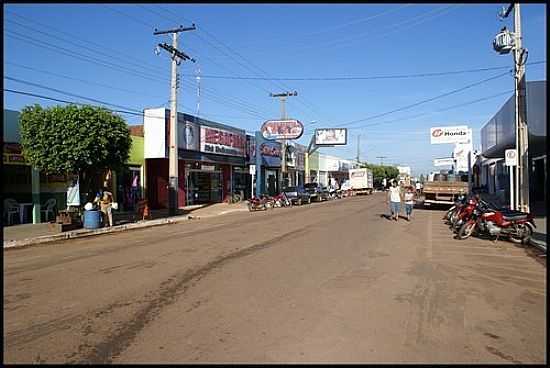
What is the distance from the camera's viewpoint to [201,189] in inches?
1475

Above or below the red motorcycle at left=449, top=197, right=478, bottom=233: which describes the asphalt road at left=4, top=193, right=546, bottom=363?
below

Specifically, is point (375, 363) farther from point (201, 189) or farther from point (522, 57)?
point (201, 189)

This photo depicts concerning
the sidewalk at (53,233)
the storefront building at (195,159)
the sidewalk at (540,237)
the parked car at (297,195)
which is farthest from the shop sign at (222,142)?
the sidewalk at (540,237)

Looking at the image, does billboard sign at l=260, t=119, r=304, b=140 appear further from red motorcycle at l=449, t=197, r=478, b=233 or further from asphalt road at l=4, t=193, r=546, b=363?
asphalt road at l=4, t=193, r=546, b=363

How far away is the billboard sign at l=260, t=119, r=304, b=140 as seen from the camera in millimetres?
46656

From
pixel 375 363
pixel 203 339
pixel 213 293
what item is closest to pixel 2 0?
pixel 213 293

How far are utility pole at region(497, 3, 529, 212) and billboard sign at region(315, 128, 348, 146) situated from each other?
161ft

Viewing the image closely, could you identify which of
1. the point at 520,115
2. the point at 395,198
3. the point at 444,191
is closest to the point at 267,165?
the point at 444,191

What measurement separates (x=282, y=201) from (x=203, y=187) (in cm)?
604

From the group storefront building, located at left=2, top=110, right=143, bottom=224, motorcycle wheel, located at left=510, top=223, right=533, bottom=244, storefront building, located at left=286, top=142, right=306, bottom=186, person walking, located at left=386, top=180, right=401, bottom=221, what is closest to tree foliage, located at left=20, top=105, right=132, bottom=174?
storefront building, located at left=2, top=110, right=143, bottom=224

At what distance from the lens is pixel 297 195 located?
3988 centimetres

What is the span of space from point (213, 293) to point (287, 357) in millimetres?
3051

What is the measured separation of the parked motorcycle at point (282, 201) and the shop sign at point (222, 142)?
17.4 ft

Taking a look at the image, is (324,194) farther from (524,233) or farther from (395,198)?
(524,233)
